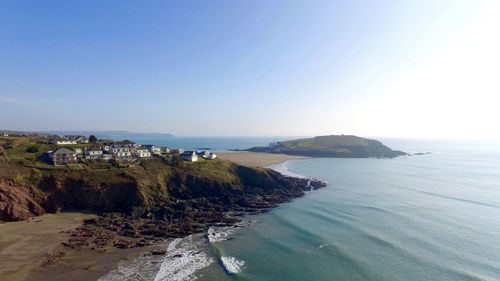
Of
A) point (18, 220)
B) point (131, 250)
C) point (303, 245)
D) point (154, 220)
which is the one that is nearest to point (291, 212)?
point (303, 245)

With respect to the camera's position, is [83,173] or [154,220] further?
[83,173]

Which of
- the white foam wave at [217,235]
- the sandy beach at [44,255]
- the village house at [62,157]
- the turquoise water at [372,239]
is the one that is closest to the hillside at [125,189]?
the village house at [62,157]

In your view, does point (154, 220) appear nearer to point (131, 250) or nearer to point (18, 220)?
point (131, 250)

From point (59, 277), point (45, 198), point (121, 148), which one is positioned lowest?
point (59, 277)

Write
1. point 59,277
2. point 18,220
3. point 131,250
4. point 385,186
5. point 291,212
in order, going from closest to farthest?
point 59,277, point 131,250, point 18,220, point 291,212, point 385,186

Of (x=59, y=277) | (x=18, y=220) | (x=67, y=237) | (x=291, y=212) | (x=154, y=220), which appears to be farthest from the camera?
(x=291, y=212)

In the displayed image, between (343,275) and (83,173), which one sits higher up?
(83,173)

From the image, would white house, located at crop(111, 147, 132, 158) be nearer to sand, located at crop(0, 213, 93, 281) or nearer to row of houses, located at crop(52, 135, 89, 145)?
row of houses, located at crop(52, 135, 89, 145)

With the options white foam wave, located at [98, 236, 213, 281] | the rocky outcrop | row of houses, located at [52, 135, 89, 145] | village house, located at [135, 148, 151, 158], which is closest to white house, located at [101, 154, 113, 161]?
village house, located at [135, 148, 151, 158]
